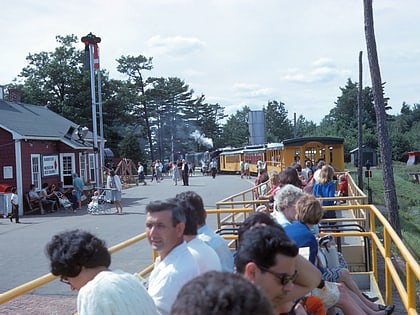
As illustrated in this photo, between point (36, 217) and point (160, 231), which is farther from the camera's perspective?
point (36, 217)

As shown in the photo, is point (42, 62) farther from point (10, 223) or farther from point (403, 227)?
point (403, 227)

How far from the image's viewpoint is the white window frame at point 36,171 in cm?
2454

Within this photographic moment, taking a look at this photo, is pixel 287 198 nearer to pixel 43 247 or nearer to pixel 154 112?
pixel 43 247

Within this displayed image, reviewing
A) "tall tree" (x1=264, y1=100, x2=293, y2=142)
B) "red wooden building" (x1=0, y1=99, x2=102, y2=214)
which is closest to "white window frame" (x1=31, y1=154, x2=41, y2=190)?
"red wooden building" (x1=0, y1=99, x2=102, y2=214)

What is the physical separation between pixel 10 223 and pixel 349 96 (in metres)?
80.6

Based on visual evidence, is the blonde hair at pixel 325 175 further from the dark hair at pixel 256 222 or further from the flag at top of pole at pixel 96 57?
the flag at top of pole at pixel 96 57

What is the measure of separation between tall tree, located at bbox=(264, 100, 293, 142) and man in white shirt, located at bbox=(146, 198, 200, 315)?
113 meters

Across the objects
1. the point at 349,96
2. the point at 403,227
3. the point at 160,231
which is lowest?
the point at 403,227

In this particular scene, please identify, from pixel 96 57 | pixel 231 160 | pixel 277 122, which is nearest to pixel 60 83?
pixel 231 160

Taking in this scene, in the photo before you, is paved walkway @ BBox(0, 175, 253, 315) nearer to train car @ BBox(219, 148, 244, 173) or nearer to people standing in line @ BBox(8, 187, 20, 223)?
people standing in line @ BBox(8, 187, 20, 223)

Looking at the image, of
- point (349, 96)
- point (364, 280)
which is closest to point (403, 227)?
point (364, 280)

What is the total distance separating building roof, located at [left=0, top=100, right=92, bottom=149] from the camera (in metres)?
24.5

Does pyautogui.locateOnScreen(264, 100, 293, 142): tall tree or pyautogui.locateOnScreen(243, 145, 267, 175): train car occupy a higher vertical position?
pyautogui.locateOnScreen(264, 100, 293, 142): tall tree

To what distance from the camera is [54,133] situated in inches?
1079
